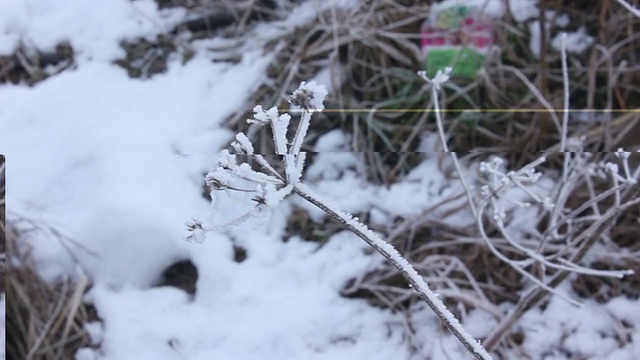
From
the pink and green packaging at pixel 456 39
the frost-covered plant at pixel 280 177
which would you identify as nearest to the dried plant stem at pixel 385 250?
the frost-covered plant at pixel 280 177

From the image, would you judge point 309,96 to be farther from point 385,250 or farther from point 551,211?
point 551,211

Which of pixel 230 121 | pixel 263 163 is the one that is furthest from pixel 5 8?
pixel 263 163

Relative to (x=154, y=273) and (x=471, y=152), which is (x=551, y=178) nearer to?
(x=471, y=152)

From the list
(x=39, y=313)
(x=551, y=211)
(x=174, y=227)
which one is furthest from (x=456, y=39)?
(x=39, y=313)

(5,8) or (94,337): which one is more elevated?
(5,8)

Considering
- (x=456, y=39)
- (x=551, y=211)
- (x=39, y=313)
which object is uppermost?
(x=456, y=39)

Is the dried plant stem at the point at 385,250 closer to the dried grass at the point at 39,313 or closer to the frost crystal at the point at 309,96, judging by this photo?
the frost crystal at the point at 309,96

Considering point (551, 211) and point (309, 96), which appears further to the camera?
point (551, 211)

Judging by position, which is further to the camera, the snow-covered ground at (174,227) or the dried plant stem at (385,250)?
the snow-covered ground at (174,227)

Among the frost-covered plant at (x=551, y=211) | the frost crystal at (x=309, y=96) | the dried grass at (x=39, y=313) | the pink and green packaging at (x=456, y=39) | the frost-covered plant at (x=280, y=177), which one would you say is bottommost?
the dried grass at (x=39, y=313)
